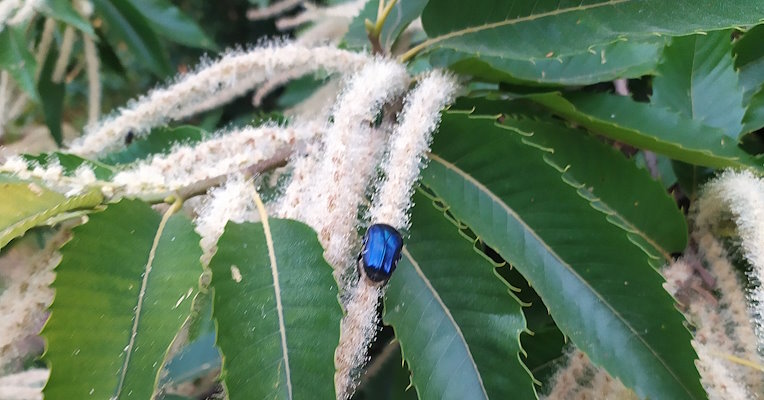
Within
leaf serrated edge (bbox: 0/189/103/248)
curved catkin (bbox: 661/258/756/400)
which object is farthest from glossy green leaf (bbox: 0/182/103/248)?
curved catkin (bbox: 661/258/756/400)

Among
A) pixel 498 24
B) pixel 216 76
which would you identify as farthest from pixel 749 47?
pixel 216 76

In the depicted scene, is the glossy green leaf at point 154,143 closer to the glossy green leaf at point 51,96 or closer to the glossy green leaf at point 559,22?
the glossy green leaf at point 559,22

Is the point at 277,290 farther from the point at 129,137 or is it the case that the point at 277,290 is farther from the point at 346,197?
the point at 129,137

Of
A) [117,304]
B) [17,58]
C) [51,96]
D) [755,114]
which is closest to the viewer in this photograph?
[117,304]

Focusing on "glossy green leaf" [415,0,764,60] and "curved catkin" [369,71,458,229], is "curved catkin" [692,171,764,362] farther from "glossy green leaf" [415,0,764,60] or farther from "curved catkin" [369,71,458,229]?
"curved catkin" [369,71,458,229]

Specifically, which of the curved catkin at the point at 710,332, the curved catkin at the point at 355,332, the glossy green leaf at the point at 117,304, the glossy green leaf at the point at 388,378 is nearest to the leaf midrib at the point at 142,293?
the glossy green leaf at the point at 117,304

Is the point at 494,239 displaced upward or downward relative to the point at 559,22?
downward
